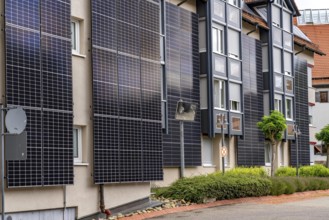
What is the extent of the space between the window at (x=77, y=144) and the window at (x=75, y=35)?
2.10 metres

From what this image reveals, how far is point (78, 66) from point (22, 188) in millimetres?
3966

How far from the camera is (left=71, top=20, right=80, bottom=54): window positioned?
2003 centimetres

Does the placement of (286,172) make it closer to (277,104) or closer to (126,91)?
(277,104)

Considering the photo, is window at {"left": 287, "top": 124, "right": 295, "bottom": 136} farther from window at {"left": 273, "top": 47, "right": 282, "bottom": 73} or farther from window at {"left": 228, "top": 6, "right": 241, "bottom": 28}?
window at {"left": 228, "top": 6, "right": 241, "bottom": 28}

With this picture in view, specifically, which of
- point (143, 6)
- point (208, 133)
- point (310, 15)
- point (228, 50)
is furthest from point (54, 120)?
point (310, 15)

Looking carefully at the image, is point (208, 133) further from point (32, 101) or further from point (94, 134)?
point (32, 101)

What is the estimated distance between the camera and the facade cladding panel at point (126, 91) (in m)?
20.3

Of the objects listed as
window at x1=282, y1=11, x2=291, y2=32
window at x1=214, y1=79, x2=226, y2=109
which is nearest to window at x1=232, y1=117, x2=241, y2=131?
window at x1=214, y1=79, x2=226, y2=109

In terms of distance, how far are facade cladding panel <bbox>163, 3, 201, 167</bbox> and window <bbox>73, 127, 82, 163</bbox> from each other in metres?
9.27

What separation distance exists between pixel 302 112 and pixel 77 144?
2580 cm

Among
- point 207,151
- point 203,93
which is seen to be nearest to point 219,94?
point 203,93

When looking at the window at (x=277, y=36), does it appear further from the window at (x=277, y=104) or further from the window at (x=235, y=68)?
the window at (x=235, y=68)

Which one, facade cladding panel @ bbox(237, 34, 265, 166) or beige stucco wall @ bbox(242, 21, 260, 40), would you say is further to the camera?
beige stucco wall @ bbox(242, 21, 260, 40)

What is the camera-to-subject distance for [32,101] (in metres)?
17.8
